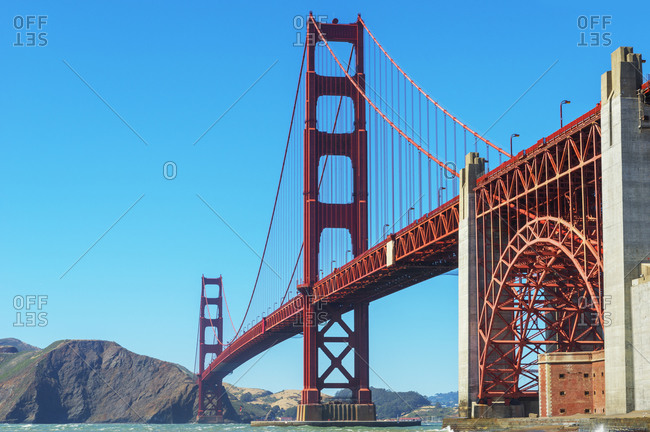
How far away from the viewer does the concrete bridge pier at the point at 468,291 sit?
5866cm

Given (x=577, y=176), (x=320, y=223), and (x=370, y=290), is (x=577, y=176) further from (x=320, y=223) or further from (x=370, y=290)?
(x=320, y=223)

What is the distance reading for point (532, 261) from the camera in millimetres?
56094

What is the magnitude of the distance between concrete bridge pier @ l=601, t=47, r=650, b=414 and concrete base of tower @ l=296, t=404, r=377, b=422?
5360cm

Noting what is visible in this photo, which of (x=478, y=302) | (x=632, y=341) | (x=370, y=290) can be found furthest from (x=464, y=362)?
(x=370, y=290)

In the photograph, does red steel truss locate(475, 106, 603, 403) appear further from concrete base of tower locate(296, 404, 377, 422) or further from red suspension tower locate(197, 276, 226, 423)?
red suspension tower locate(197, 276, 226, 423)

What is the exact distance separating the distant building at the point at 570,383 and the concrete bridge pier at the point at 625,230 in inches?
313

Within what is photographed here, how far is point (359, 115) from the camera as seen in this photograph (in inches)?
3880

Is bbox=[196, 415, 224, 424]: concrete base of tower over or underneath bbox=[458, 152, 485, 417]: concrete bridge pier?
underneath

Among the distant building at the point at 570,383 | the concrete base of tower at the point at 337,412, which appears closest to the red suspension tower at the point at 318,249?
the concrete base of tower at the point at 337,412

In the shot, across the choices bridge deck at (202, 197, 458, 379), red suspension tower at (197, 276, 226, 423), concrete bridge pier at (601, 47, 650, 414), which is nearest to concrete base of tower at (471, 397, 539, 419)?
→ bridge deck at (202, 197, 458, 379)

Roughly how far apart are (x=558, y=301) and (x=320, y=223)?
43521 mm

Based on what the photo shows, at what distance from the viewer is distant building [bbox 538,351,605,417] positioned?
49.1 meters

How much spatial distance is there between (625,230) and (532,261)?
609 inches

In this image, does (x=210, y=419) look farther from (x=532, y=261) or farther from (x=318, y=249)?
(x=532, y=261)
